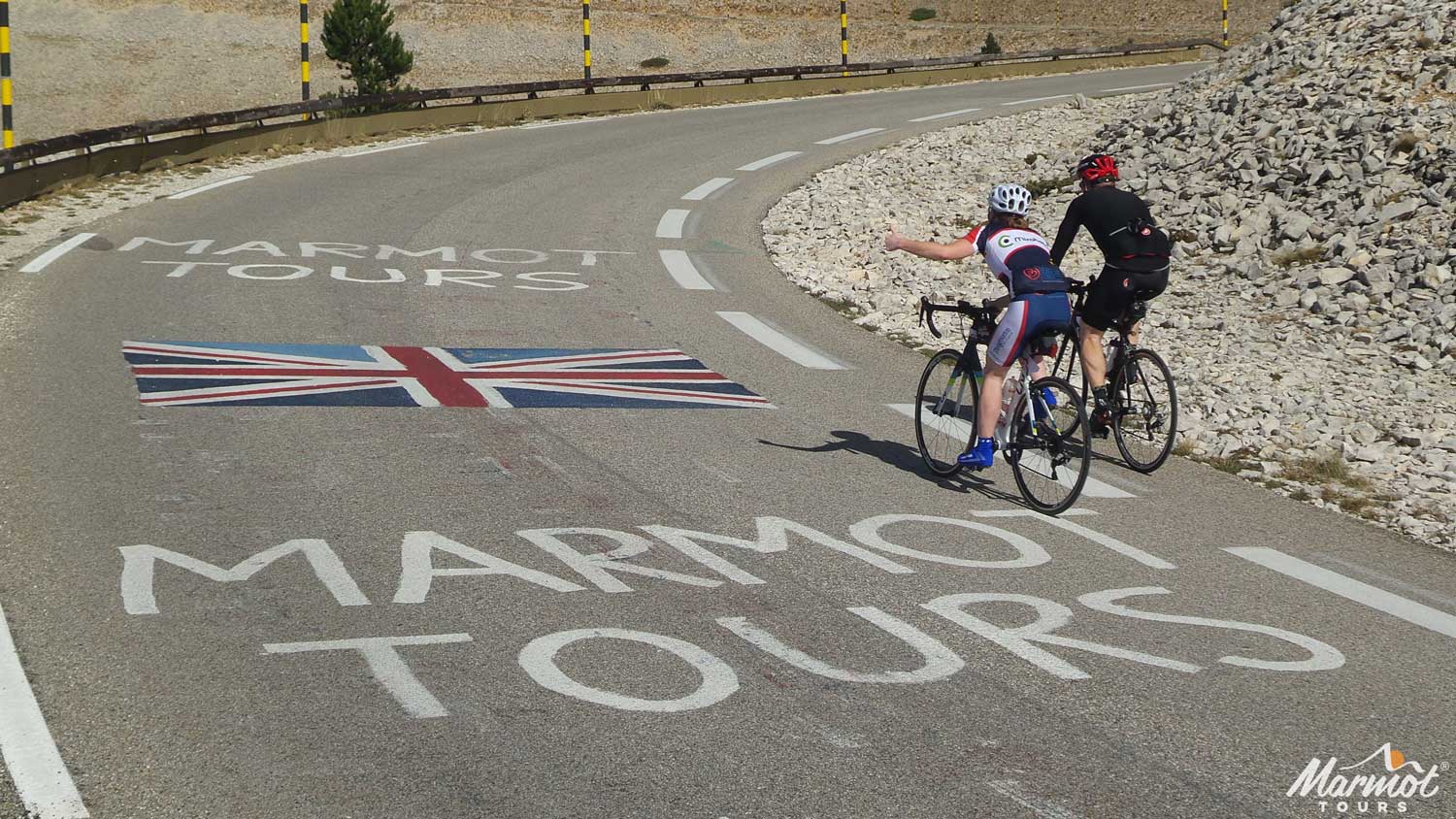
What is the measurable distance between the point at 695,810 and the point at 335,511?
327cm

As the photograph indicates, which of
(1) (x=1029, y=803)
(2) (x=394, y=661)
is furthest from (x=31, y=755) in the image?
(1) (x=1029, y=803)

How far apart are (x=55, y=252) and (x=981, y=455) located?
9.84 metres

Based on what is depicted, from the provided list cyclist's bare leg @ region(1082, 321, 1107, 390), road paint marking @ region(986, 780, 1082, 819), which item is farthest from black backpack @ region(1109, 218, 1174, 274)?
road paint marking @ region(986, 780, 1082, 819)

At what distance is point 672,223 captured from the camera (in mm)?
17359

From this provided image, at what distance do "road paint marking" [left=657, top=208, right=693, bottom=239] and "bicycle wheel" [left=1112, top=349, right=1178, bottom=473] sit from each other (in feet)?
28.2

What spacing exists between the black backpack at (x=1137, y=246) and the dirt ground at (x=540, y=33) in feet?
160

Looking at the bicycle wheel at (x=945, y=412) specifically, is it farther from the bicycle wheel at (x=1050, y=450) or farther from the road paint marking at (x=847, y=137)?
the road paint marking at (x=847, y=137)

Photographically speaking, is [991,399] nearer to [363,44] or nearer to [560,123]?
[560,123]

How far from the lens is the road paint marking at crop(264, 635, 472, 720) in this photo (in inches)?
184

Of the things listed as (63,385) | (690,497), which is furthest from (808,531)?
(63,385)

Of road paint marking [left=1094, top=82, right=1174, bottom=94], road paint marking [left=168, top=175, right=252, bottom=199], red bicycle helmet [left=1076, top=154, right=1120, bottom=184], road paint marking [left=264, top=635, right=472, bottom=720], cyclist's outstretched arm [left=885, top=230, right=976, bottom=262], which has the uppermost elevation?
road paint marking [left=1094, top=82, right=1174, bottom=94]

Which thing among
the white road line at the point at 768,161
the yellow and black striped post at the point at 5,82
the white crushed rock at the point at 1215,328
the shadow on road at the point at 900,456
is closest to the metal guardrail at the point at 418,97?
the yellow and black striped post at the point at 5,82

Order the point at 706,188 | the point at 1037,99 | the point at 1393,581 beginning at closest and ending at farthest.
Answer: the point at 1393,581, the point at 706,188, the point at 1037,99

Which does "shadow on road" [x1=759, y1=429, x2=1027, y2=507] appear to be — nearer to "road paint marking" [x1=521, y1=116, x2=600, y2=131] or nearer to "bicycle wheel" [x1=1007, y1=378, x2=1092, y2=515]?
"bicycle wheel" [x1=1007, y1=378, x2=1092, y2=515]
